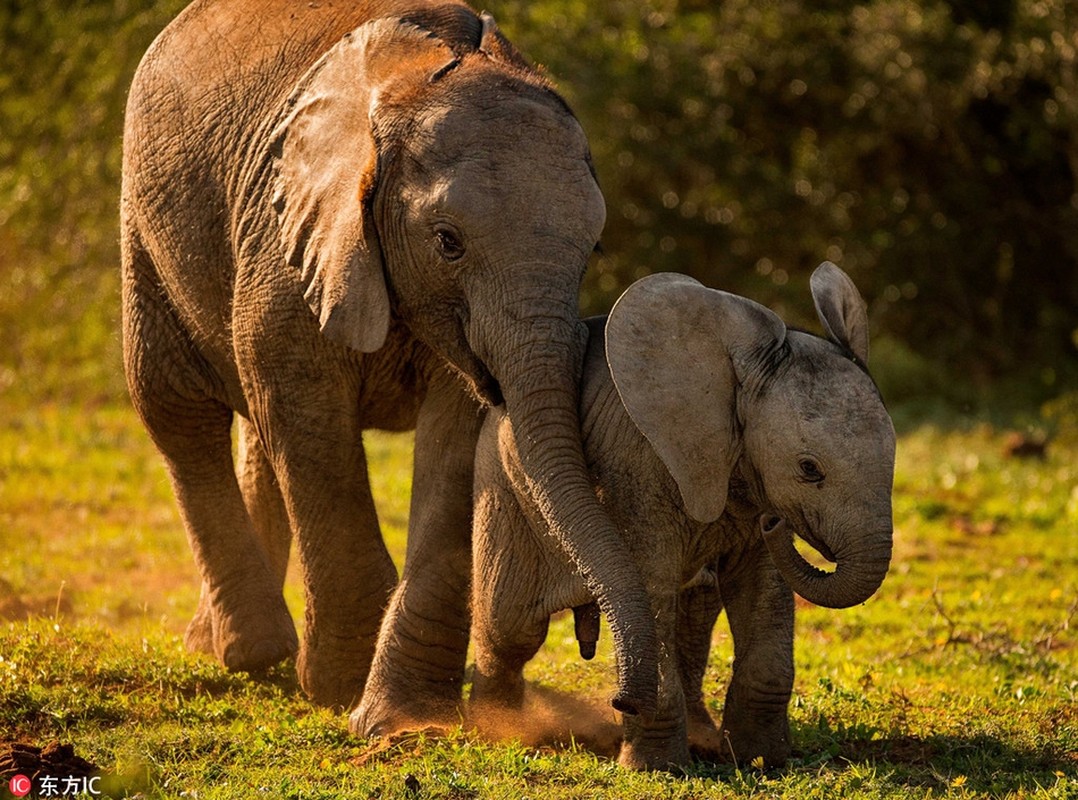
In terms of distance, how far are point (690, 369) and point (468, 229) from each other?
3.06ft

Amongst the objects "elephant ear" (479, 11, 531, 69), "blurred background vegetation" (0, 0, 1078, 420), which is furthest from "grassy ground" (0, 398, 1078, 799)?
"blurred background vegetation" (0, 0, 1078, 420)

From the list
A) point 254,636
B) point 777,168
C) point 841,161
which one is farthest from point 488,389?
point 841,161

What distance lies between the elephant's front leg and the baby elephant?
28 cm

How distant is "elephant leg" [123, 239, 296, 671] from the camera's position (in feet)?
26.0

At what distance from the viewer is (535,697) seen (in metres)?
7.18

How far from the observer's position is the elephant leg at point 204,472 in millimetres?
7926

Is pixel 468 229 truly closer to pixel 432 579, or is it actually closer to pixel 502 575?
pixel 502 575

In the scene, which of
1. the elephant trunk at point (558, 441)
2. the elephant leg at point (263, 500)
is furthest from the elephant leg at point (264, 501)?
the elephant trunk at point (558, 441)

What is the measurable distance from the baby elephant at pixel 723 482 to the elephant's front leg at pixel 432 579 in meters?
0.28

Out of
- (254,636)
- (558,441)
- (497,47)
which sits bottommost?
(254,636)

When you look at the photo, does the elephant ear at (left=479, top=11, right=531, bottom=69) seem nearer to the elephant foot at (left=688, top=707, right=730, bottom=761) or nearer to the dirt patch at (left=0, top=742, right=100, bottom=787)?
the elephant foot at (left=688, top=707, right=730, bottom=761)

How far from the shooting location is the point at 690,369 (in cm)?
616

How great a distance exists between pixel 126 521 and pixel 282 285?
5.25 metres

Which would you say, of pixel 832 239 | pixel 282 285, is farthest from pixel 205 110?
pixel 832 239
